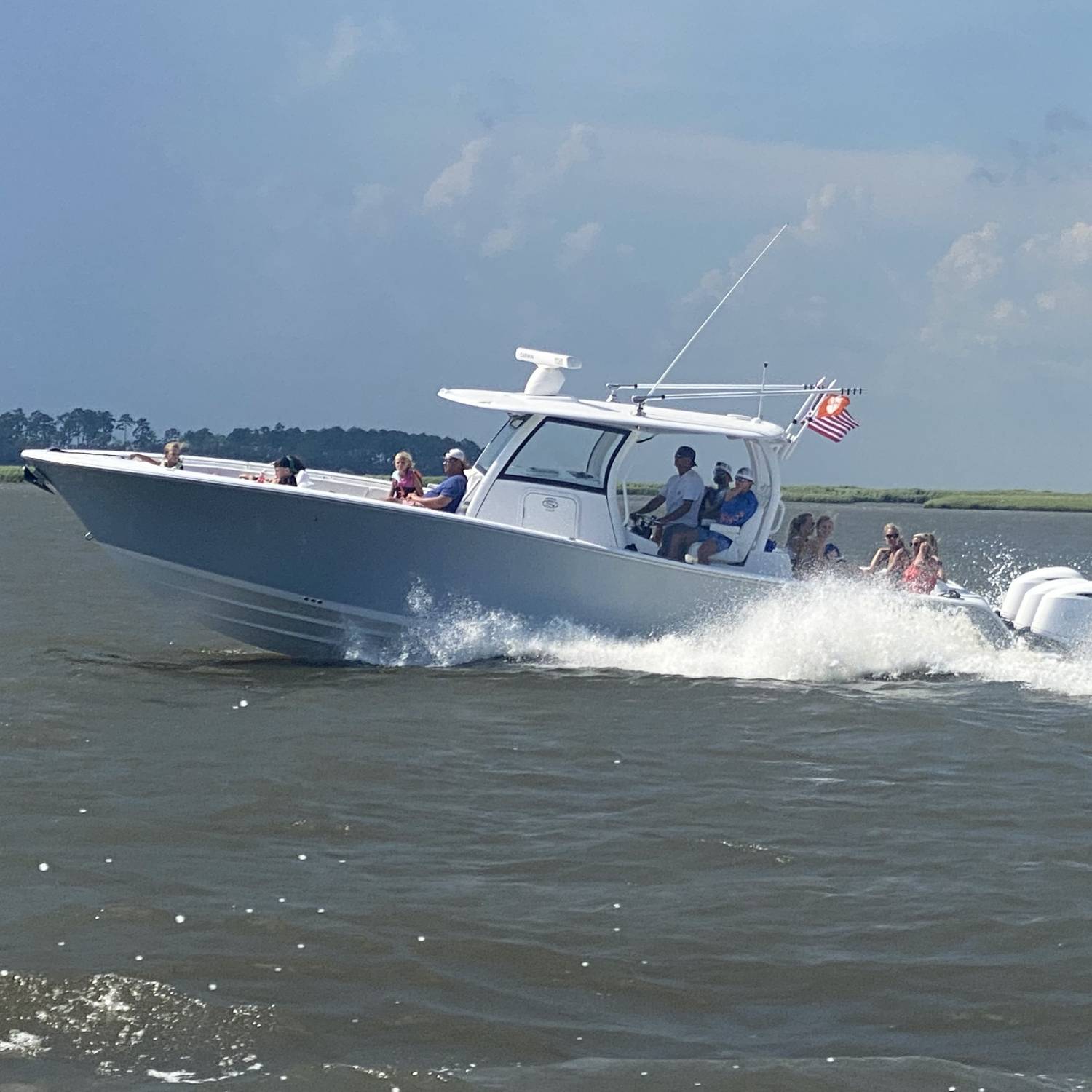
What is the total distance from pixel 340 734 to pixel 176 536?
128 inches

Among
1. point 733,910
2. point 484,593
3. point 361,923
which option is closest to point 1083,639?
point 484,593

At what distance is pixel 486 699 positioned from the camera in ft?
39.6

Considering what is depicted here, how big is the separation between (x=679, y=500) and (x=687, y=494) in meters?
0.09

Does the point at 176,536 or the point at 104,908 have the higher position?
the point at 176,536

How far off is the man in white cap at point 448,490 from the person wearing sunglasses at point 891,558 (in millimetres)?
3840

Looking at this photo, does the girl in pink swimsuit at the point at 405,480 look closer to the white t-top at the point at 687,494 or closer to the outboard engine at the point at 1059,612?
the white t-top at the point at 687,494

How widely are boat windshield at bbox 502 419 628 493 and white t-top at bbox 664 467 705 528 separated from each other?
24.9 inches

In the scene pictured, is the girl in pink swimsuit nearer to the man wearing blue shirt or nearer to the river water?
the river water

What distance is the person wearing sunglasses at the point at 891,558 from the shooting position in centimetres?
1412

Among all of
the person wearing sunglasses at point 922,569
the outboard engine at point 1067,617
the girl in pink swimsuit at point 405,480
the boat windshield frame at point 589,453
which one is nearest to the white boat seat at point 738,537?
the boat windshield frame at point 589,453

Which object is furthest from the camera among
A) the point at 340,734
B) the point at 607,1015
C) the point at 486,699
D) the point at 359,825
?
the point at 486,699

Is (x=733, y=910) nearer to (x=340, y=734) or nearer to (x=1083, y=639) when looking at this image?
(x=340, y=734)

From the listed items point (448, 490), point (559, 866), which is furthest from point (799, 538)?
point (559, 866)

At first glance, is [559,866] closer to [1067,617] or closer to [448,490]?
[448,490]
